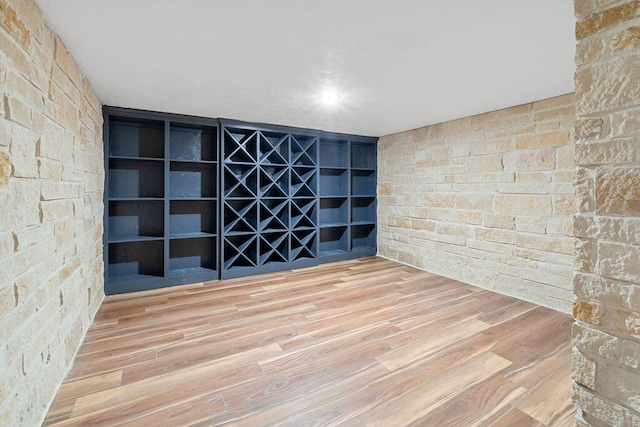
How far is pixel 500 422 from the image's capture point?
1245mm

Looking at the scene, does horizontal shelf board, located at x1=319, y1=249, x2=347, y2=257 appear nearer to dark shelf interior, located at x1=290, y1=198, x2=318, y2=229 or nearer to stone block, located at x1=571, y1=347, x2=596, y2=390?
dark shelf interior, located at x1=290, y1=198, x2=318, y2=229

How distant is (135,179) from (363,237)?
3075 millimetres

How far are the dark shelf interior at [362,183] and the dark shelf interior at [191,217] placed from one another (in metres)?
2.05

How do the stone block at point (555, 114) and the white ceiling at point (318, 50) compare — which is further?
the stone block at point (555, 114)

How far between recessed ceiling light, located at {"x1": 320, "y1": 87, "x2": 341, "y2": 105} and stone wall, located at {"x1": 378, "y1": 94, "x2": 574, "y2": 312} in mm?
1514

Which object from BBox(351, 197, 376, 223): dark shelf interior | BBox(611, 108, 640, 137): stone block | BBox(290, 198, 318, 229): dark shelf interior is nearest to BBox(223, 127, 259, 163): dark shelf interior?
BBox(290, 198, 318, 229): dark shelf interior

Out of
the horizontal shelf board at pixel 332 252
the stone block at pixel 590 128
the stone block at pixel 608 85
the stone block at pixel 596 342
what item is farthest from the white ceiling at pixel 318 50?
the horizontal shelf board at pixel 332 252

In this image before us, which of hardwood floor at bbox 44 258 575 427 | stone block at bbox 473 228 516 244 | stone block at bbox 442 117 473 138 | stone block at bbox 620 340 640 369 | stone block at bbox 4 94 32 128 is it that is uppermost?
stone block at bbox 442 117 473 138

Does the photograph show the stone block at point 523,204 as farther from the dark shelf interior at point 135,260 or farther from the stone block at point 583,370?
the dark shelf interior at point 135,260

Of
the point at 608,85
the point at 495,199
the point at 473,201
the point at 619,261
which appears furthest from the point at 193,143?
the point at 619,261

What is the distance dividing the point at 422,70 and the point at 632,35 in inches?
45.5

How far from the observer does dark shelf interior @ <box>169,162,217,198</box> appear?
320 centimetres

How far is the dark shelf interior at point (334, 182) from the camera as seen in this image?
13.6 feet

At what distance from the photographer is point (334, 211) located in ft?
14.0
